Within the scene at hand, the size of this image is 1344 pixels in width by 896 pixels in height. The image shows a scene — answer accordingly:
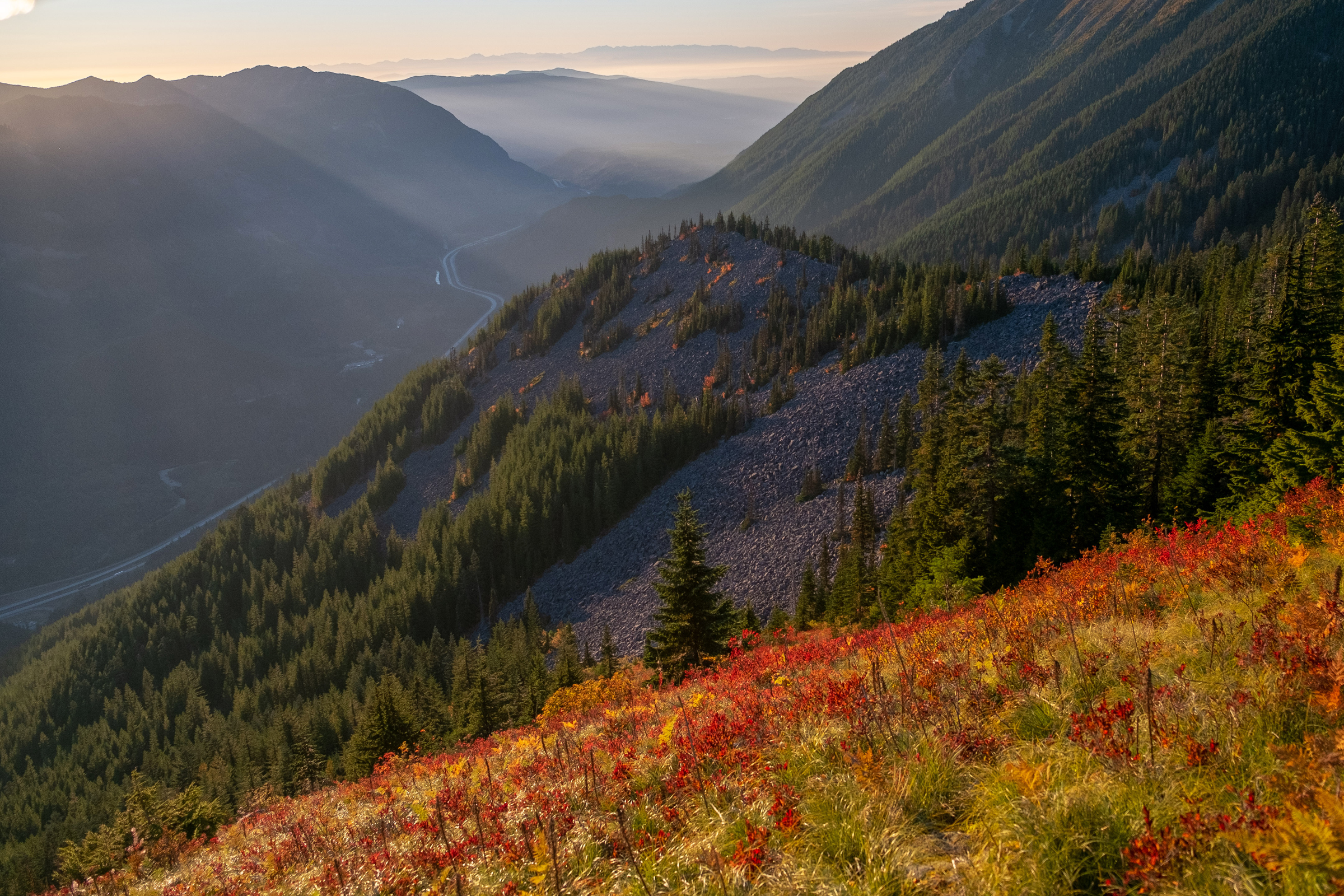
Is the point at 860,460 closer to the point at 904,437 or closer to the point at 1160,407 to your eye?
the point at 904,437

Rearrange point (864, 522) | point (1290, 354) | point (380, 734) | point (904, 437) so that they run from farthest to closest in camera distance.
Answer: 1. point (904, 437)
2. point (864, 522)
3. point (380, 734)
4. point (1290, 354)

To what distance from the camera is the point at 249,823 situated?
1560 cm

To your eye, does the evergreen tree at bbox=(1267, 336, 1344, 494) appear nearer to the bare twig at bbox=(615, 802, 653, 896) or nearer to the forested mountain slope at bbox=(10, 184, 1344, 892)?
the forested mountain slope at bbox=(10, 184, 1344, 892)

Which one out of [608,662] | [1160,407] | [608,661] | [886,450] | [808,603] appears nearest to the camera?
[1160,407]

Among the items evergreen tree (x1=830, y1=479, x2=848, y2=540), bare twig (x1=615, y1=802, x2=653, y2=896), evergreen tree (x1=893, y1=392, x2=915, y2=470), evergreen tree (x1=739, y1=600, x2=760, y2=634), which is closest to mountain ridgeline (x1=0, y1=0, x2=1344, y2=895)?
evergreen tree (x1=893, y1=392, x2=915, y2=470)

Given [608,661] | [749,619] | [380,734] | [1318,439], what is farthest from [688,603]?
[1318,439]

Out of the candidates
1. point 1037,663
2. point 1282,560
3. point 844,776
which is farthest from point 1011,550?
point 844,776

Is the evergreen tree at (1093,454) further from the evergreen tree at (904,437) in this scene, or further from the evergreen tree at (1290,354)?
the evergreen tree at (904,437)

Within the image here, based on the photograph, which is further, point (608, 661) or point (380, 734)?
point (608, 661)

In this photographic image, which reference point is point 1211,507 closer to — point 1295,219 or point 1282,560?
point 1282,560

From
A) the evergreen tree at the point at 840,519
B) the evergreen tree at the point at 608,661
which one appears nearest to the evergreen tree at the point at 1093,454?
the evergreen tree at the point at 608,661

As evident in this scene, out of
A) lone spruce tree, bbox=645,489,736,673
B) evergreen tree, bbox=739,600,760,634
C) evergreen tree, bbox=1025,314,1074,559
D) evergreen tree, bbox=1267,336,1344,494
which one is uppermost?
evergreen tree, bbox=1267,336,1344,494

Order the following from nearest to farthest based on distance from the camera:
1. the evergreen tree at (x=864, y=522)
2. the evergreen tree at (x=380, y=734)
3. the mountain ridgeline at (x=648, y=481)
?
the evergreen tree at (x=380, y=734)
the mountain ridgeline at (x=648, y=481)
the evergreen tree at (x=864, y=522)

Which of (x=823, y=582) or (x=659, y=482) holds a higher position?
(x=823, y=582)
